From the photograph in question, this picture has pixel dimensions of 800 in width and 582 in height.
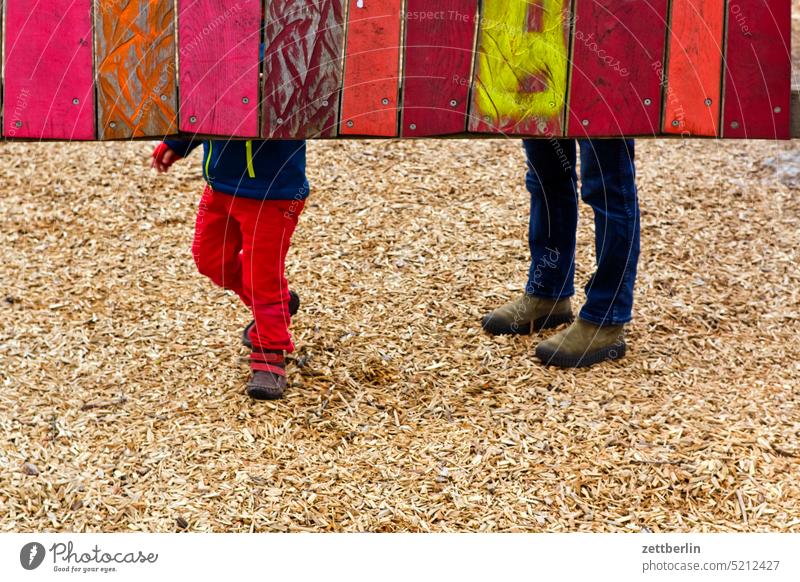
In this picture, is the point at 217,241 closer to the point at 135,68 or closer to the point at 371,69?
the point at 135,68

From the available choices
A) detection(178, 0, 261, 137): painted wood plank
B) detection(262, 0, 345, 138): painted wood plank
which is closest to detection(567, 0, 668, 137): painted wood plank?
detection(262, 0, 345, 138): painted wood plank

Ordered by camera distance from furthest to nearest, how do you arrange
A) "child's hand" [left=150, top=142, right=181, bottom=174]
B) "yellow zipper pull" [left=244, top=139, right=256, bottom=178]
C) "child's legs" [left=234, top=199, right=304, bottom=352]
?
"child's hand" [left=150, top=142, right=181, bottom=174], "child's legs" [left=234, top=199, right=304, bottom=352], "yellow zipper pull" [left=244, top=139, right=256, bottom=178]

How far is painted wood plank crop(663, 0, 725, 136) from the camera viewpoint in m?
3.31

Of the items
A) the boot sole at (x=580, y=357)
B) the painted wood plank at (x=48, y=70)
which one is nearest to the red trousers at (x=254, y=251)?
the painted wood plank at (x=48, y=70)

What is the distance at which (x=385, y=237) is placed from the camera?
608 centimetres

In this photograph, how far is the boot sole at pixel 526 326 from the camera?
5.04 metres

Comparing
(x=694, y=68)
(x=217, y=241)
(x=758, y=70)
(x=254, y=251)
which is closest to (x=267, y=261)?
(x=254, y=251)

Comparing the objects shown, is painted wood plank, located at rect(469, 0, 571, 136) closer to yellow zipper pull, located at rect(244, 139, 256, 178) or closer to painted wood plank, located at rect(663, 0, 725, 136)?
painted wood plank, located at rect(663, 0, 725, 136)

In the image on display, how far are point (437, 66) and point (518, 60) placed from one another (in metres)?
0.28

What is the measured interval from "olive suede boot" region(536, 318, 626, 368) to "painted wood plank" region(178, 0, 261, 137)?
2084mm

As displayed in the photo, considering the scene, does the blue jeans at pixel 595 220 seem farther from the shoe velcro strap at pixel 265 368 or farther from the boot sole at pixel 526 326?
the shoe velcro strap at pixel 265 368

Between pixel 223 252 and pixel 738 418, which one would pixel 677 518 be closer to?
pixel 738 418

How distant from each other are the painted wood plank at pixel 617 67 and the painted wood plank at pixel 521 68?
0.18 feet

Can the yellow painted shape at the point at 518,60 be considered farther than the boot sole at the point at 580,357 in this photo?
No
